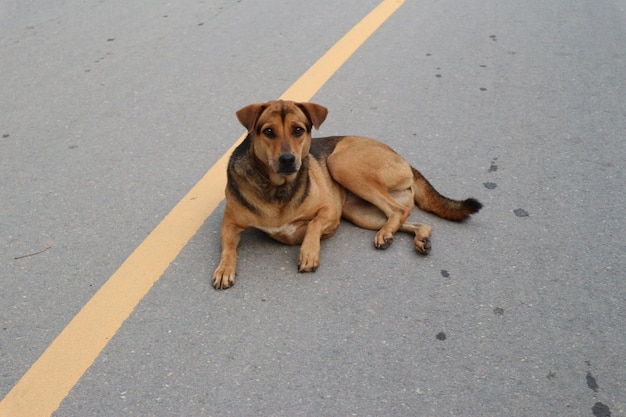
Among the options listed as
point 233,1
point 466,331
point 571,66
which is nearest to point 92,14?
point 233,1

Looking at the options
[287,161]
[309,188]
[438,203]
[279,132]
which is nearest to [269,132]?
[279,132]

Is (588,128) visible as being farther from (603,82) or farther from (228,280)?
(228,280)

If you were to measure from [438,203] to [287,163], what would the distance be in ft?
3.65

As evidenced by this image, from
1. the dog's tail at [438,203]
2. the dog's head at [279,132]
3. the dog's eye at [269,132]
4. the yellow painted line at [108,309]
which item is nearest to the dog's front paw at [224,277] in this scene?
the yellow painted line at [108,309]

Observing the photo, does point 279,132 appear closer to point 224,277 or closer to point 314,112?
point 314,112

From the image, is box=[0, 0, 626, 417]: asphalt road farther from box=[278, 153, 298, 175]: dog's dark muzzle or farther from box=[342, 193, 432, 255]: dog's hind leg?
box=[278, 153, 298, 175]: dog's dark muzzle

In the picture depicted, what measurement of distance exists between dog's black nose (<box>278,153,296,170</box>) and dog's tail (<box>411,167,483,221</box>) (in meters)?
1.08

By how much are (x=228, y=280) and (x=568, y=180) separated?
8.05 ft

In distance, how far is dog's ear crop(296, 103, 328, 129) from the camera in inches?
181

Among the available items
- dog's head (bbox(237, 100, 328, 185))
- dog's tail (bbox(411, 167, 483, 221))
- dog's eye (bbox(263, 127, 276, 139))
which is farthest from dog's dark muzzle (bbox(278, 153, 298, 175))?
dog's tail (bbox(411, 167, 483, 221))

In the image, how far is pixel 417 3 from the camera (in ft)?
30.5

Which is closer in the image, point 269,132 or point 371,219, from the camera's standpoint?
point 269,132

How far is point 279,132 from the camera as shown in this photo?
4.46 metres

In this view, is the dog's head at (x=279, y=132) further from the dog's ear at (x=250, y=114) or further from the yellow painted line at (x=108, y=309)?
the yellow painted line at (x=108, y=309)
